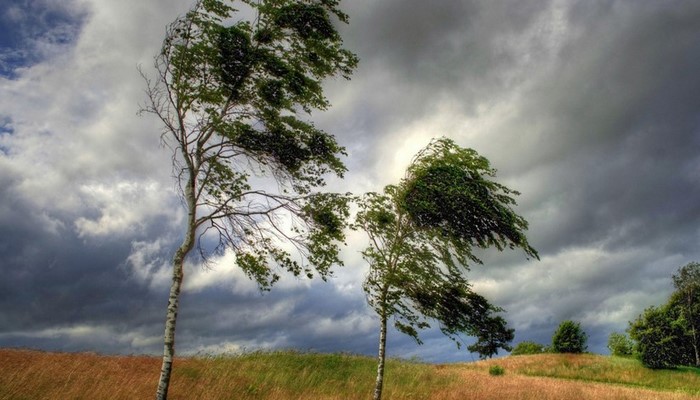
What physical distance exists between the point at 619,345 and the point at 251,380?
4779 cm

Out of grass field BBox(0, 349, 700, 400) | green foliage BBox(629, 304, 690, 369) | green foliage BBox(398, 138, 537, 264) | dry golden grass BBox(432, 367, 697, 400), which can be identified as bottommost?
dry golden grass BBox(432, 367, 697, 400)

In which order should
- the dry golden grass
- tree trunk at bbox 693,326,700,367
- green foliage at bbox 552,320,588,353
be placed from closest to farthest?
the dry golden grass → green foliage at bbox 552,320,588,353 → tree trunk at bbox 693,326,700,367

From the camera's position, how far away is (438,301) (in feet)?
44.8

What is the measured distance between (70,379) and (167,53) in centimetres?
1067

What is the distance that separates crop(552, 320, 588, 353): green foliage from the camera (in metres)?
42.2

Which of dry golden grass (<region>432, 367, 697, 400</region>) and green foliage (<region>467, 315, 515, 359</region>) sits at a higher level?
green foliage (<region>467, 315, 515, 359</region>)

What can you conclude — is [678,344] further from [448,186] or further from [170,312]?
[170,312]

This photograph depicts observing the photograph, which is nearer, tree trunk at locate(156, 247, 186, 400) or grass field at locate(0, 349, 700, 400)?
tree trunk at locate(156, 247, 186, 400)

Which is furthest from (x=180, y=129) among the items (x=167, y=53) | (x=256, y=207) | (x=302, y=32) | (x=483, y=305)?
(x=483, y=305)

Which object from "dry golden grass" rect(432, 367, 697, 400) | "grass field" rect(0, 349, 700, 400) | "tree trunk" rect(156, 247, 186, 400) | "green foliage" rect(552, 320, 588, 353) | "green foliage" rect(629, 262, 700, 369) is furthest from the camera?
"green foliage" rect(552, 320, 588, 353)

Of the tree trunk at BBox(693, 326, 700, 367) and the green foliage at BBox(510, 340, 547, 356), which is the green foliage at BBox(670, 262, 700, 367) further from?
the green foliage at BBox(510, 340, 547, 356)

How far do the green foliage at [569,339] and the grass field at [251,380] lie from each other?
1400 centimetres

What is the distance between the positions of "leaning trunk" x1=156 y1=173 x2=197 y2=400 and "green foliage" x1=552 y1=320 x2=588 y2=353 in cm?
4291

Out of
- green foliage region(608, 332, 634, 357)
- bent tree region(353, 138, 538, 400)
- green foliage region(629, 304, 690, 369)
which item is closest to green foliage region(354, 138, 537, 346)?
bent tree region(353, 138, 538, 400)
